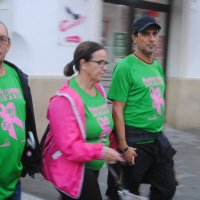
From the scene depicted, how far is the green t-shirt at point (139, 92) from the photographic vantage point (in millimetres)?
3922

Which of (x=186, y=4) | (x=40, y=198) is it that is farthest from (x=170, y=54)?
(x=40, y=198)

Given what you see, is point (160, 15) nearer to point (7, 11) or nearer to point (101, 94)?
point (7, 11)

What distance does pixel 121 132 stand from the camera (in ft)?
12.9

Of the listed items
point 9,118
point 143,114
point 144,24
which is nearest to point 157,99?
point 143,114

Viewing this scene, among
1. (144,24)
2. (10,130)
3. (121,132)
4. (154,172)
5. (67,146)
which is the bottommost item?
(154,172)

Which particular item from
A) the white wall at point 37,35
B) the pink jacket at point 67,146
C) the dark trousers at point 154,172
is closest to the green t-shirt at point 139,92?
the dark trousers at point 154,172

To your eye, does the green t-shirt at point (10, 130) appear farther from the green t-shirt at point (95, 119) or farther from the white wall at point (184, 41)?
the white wall at point (184, 41)

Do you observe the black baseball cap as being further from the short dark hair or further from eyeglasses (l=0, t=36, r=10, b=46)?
eyeglasses (l=0, t=36, r=10, b=46)

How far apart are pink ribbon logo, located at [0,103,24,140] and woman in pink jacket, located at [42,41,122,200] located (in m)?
0.31

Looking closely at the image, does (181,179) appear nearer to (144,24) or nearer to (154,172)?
(154,172)

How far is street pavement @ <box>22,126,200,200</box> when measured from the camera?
5.26 m

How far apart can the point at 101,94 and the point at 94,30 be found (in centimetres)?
415

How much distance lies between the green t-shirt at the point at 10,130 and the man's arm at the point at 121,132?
46.9 inches

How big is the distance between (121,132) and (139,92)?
0.35m
